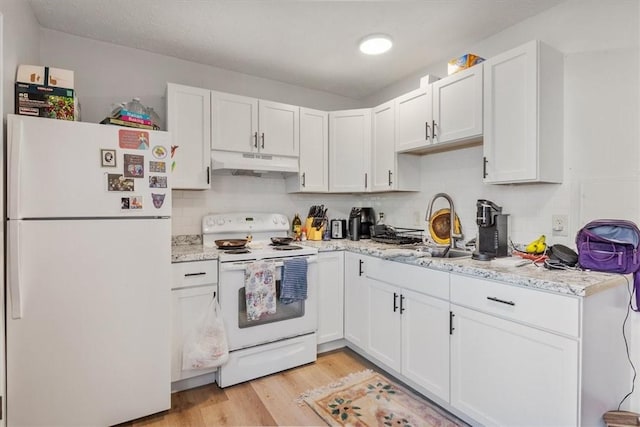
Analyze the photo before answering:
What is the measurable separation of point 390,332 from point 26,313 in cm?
210

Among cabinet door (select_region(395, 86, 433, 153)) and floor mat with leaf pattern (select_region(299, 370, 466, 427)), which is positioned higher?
cabinet door (select_region(395, 86, 433, 153))

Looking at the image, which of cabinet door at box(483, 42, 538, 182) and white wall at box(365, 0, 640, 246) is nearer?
white wall at box(365, 0, 640, 246)

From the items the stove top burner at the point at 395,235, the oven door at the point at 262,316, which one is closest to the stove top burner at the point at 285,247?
the oven door at the point at 262,316

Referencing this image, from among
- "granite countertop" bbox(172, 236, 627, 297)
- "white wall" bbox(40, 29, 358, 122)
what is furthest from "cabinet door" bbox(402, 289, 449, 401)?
"white wall" bbox(40, 29, 358, 122)

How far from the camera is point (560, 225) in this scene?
6.47ft

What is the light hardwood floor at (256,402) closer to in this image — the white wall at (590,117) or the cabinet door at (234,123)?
the white wall at (590,117)

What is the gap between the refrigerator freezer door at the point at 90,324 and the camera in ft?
5.26

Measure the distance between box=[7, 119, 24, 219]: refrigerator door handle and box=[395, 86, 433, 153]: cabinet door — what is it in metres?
2.47

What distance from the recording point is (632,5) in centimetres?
172

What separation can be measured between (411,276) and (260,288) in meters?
1.03

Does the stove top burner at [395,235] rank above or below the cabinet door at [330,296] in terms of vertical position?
above

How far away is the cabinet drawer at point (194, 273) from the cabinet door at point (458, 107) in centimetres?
189

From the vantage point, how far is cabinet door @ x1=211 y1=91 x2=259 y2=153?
8.43 feet

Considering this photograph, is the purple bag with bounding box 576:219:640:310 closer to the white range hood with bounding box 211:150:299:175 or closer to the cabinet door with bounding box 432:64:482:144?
the cabinet door with bounding box 432:64:482:144
